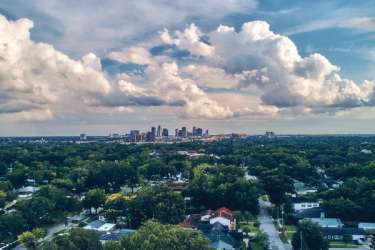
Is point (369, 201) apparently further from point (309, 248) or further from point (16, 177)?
point (16, 177)

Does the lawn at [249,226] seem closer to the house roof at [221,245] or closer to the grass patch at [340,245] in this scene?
the house roof at [221,245]

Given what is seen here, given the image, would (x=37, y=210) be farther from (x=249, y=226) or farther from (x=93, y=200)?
(x=249, y=226)

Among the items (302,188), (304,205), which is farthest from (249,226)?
(302,188)

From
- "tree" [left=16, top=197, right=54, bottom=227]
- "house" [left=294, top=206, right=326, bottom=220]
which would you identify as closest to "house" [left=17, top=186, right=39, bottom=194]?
"tree" [left=16, top=197, right=54, bottom=227]

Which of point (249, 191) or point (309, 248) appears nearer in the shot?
point (309, 248)

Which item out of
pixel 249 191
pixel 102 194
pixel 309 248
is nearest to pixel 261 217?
pixel 249 191

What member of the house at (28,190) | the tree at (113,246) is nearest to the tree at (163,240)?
the tree at (113,246)
